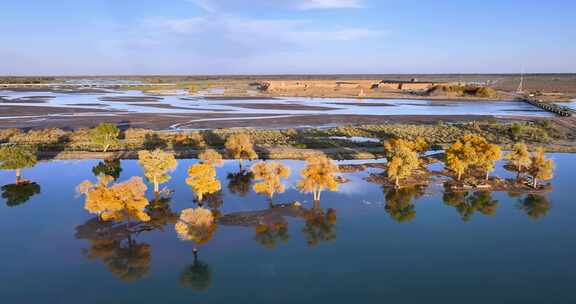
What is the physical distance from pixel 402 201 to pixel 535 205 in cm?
1113

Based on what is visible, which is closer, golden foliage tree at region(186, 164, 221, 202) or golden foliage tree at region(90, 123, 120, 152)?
golden foliage tree at region(186, 164, 221, 202)

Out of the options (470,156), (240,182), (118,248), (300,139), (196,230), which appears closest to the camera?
(118,248)

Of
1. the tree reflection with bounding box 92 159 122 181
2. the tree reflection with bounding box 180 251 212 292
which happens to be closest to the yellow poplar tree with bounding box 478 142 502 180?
the tree reflection with bounding box 180 251 212 292

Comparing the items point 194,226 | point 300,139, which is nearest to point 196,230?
point 194,226

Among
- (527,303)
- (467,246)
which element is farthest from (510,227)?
(527,303)

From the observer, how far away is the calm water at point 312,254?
23.5 m

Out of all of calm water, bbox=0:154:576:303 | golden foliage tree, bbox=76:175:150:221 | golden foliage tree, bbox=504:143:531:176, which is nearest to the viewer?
calm water, bbox=0:154:576:303

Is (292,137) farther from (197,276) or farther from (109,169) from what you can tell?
(197,276)

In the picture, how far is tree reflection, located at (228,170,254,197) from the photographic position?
131 feet

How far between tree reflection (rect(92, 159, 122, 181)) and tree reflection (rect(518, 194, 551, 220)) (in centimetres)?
3796

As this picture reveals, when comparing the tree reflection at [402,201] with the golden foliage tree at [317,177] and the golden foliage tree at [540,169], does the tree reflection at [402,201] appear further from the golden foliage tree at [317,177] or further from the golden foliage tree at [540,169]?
the golden foliage tree at [540,169]

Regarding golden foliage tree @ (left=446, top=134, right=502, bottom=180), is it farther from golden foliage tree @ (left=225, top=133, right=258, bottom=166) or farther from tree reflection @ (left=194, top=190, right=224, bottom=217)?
tree reflection @ (left=194, top=190, right=224, bottom=217)

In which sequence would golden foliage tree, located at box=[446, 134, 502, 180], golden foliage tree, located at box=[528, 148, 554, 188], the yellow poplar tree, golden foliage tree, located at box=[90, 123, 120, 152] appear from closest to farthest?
golden foliage tree, located at box=[528, 148, 554, 188]
golden foliage tree, located at box=[446, 134, 502, 180]
the yellow poplar tree
golden foliage tree, located at box=[90, 123, 120, 152]

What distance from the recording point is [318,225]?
3203cm
